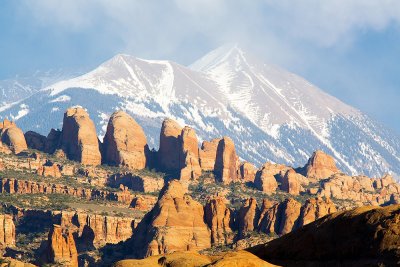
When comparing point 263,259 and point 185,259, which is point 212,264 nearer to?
point 185,259

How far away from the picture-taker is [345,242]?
74.4 meters

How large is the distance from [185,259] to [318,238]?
29.6 ft

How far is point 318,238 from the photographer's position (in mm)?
76688

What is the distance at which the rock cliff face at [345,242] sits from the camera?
71125mm

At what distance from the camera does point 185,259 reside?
72500 mm

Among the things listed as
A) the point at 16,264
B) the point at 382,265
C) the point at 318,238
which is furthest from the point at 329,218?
the point at 16,264

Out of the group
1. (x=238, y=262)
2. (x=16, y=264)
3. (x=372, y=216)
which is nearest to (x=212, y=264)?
(x=238, y=262)

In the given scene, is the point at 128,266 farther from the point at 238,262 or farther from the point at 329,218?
the point at 329,218

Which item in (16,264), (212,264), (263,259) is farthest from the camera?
(16,264)

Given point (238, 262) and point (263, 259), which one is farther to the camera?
point (263, 259)

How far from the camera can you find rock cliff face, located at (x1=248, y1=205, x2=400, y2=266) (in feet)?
233

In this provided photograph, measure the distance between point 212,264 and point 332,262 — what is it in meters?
8.63

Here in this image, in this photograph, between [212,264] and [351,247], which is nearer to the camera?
[212,264]

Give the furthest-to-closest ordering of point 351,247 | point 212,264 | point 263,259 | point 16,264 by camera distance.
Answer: point 16,264, point 263,259, point 351,247, point 212,264
